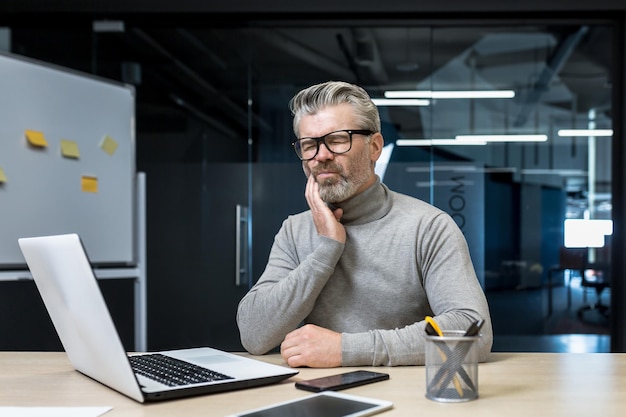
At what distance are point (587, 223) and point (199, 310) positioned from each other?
2238mm

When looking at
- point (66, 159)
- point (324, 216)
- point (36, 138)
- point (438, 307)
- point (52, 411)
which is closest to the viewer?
point (52, 411)

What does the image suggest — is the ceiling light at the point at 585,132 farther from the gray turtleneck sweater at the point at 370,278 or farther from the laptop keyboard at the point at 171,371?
the laptop keyboard at the point at 171,371

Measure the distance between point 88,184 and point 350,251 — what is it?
199cm

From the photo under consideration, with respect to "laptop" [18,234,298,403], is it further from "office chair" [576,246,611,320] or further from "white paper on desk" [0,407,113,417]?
"office chair" [576,246,611,320]

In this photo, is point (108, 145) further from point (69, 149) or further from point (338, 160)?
point (338, 160)

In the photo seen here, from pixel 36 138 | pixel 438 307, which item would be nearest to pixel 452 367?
pixel 438 307

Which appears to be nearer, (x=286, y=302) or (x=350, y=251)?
(x=286, y=302)

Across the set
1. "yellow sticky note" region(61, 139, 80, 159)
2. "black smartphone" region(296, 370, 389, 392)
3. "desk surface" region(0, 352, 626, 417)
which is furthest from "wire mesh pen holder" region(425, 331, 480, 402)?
"yellow sticky note" region(61, 139, 80, 159)

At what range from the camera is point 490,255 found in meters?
3.85

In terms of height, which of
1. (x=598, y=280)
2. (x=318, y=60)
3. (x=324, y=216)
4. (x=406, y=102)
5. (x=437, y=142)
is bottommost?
(x=598, y=280)

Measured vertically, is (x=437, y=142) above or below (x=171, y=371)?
above

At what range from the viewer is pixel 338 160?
1.76 m

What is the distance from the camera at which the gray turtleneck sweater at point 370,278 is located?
5.25ft

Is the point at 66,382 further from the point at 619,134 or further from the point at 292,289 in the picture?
the point at 619,134
